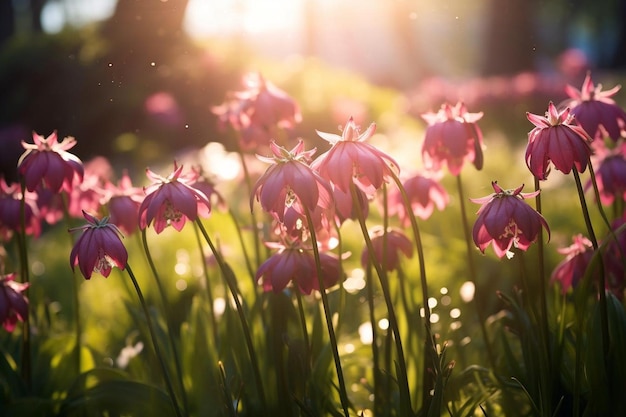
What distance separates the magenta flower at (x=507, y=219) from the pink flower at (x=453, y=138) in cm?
31

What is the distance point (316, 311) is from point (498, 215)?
84cm

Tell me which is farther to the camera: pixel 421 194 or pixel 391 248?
pixel 421 194

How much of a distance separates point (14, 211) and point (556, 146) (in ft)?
5.46

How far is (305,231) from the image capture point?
1.83 metres

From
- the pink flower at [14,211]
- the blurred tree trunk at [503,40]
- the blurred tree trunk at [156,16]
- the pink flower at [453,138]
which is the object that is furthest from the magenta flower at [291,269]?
the blurred tree trunk at [503,40]

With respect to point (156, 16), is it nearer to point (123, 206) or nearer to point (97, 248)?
point (123, 206)

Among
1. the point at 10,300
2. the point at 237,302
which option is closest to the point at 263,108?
the point at 237,302

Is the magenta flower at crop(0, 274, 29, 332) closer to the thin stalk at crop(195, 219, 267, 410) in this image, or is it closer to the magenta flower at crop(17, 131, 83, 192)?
the magenta flower at crop(17, 131, 83, 192)

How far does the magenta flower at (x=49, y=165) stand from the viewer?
197 centimetres

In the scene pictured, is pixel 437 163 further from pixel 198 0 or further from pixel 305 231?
pixel 198 0

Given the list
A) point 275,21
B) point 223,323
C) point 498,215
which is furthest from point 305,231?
point 275,21

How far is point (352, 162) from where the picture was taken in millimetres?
1577

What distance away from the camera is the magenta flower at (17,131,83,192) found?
197 centimetres

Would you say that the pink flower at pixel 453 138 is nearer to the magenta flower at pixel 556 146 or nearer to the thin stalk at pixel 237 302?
the magenta flower at pixel 556 146
